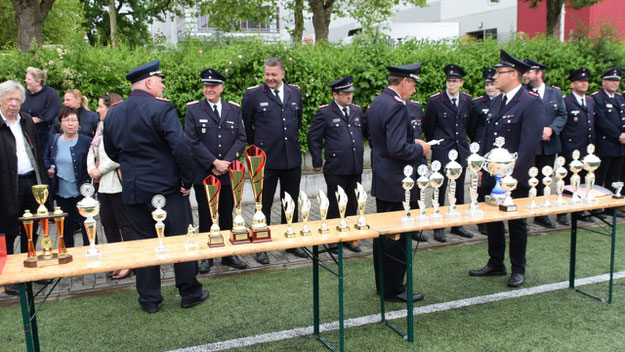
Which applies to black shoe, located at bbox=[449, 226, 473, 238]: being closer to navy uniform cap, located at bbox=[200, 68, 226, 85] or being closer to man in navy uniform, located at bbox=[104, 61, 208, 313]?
navy uniform cap, located at bbox=[200, 68, 226, 85]

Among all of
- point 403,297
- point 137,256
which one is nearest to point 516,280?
point 403,297

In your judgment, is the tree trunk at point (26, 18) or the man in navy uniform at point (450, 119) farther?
the tree trunk at point (26, 18)

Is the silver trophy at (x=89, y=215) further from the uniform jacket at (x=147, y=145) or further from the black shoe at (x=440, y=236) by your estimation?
the black shoe at (x=440, y=236)

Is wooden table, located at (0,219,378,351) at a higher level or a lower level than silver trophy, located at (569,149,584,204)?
lower

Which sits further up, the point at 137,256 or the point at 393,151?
the point at 393,151

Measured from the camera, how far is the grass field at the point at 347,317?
3750 millimetres

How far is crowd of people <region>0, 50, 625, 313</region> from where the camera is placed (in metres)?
4.09

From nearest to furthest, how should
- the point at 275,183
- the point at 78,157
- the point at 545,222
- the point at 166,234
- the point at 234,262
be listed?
the point at 166,234 → the point at 78,157 → the point at 234,262 → the point at 275,183 → the point at 545,222

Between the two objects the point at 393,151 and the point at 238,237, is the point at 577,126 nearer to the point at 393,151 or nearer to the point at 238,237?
the point at 393,151

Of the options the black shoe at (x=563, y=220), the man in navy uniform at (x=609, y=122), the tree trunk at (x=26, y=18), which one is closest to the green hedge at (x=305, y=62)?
the man in navy uniform at (x=609, y=122)

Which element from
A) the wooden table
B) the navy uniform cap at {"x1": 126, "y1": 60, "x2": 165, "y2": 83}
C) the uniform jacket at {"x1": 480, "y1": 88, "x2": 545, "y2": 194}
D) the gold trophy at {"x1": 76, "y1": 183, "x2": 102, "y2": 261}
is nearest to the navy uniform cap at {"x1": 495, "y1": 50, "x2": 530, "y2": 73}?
the uniform jacket at {"x1": 480, "y1": 88, "x2": 545, "y2": 194}

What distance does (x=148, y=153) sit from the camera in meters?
4.05

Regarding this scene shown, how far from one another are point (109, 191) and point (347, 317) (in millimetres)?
2526

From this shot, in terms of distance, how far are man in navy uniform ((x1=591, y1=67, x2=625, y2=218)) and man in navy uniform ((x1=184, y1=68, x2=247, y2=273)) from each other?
513 cm
